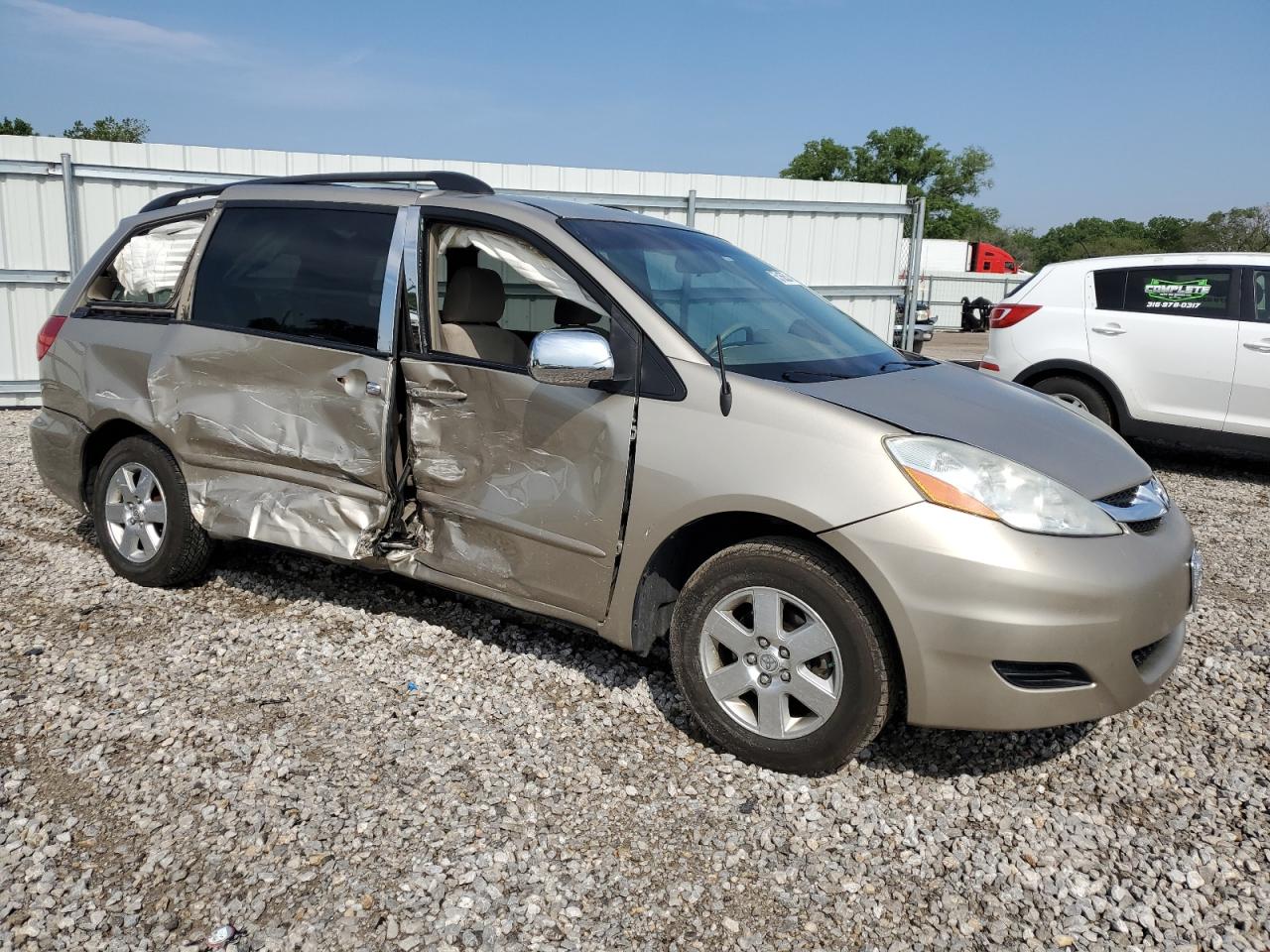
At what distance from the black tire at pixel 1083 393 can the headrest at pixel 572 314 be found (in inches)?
219

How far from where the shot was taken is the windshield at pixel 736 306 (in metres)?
3.39

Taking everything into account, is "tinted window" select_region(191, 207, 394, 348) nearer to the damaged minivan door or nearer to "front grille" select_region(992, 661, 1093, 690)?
the damaged minivan door

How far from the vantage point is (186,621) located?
4.32m

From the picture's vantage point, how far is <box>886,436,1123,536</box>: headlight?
2.79m

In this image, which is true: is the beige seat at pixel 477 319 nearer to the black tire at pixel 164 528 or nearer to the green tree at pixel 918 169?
the black tire at pixel 164 528

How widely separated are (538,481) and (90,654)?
2066mm

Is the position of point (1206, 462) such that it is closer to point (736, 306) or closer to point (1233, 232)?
point (736, 306)

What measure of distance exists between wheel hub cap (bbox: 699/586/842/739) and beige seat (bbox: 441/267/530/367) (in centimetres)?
132

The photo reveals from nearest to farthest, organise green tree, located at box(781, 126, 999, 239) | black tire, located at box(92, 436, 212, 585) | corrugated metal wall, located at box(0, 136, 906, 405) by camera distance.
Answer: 1. black tire, located at box(92, 436, 212, 585)
2. corrugated metal wall, located at box(0, 136, 906, 405)
3. green tree, located at box(781, 126, 999, 239)

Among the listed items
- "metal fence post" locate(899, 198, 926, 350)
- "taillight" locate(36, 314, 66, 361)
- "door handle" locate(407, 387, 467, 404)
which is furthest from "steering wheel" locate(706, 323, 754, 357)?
"metal fence post" locate(899, 198, 926, 350)

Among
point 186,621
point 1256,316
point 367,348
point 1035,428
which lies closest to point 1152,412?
point 1256,316

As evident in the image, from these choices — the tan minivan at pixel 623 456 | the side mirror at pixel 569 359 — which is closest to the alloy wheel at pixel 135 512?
the tan minivan at pixel 623 456

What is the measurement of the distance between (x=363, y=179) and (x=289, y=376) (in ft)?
3.02

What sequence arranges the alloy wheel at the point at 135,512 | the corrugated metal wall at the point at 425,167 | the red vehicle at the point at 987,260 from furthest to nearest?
the red vehicle at the point at 987,260, the corrugated metal wall at the point at 425,167, the alloy wheel at the point at 135,512
